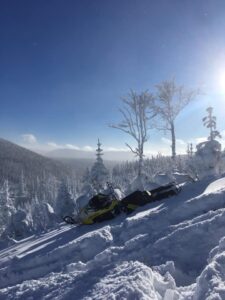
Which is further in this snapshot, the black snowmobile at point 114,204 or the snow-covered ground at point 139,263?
the black snowmobile at point 114,204

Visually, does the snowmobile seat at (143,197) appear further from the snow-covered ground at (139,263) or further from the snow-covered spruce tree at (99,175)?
the snow-covered spruce tree at (99,175)

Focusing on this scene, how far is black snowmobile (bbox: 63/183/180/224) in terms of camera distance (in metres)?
10.1

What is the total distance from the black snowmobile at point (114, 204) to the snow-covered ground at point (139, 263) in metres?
1.56

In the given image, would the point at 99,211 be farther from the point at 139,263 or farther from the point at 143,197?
the point at 139,263

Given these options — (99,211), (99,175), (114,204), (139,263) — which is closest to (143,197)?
(114,204)

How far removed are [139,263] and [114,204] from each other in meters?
5.08

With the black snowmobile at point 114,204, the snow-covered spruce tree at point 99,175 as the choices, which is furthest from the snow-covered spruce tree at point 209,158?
the snow-covered spruce tree at point 99,175

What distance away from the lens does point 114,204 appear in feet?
33.7

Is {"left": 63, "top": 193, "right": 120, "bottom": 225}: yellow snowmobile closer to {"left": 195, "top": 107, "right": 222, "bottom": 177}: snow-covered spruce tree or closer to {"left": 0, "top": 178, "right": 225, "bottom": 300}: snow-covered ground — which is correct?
{"left": 0, "top": 178, "right": 225, "bottom": 300}: snow-covered ground

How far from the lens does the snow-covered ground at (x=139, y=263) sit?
13.8ft

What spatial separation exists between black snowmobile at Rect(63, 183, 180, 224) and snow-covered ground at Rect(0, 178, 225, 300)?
61.5 inches

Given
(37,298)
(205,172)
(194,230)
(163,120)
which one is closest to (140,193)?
(194,230)

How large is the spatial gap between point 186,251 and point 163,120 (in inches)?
766

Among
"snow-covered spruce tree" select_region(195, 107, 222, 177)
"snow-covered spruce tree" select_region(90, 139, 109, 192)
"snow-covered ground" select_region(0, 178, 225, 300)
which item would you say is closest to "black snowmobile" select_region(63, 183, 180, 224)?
"snow-covered ground" select_region(0, 178, 225, 300)
